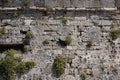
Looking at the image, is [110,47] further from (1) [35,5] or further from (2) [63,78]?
(1) [35,5]

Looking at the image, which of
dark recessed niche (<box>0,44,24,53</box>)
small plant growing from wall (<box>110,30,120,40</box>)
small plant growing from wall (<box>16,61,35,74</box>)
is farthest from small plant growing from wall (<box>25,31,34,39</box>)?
small plant growing from wall (<box>110,30,120,40</box>)

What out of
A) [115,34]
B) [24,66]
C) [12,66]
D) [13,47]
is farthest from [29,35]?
[115,34]

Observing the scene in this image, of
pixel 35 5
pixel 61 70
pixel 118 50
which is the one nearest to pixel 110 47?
pixel 118 50

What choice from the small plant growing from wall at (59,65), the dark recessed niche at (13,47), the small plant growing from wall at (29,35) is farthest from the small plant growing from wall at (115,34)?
the dark recessed niche at (13,47)

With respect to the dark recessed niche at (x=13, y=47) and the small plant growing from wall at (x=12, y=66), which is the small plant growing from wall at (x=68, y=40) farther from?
the dark recessed niche at (x=13, y=47)

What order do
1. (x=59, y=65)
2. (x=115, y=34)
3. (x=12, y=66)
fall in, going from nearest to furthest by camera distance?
(x=12, y=66) → (x=59, y=65) → (x=115, y=34)

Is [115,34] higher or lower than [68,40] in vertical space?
higher

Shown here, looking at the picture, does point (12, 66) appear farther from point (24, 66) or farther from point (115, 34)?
point (115, 34)

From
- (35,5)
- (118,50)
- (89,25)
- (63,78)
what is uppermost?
(35,5)
